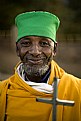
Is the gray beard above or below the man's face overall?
below

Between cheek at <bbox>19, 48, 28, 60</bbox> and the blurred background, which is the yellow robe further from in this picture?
the blurred background

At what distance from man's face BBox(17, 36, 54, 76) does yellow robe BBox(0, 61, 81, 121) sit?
99 mm

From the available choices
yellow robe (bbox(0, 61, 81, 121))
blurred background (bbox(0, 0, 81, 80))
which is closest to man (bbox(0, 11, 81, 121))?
yellow robe (bbox(0, 61, 81, 121))

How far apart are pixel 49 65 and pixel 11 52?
9899 millimetres

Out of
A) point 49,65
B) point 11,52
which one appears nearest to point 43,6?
point 11,52

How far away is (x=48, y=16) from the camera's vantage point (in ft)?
Answer: 9.30

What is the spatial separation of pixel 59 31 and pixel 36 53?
13.7 m

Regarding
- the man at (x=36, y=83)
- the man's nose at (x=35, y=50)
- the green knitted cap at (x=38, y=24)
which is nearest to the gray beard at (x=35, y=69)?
the man at (x=36, y=83)

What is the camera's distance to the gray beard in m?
2.84

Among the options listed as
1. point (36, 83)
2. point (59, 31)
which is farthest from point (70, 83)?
point (59, 31)

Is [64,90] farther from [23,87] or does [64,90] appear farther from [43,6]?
[43,6]

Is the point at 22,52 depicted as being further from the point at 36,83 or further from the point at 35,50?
the point at 36,83

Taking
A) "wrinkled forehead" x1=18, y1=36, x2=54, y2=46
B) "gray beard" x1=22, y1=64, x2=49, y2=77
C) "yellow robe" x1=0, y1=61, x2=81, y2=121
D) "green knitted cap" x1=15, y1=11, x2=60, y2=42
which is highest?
"green knitted cap" x1=15, y1=11, x2=60, y2=42

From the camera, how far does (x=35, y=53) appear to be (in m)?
2.76
